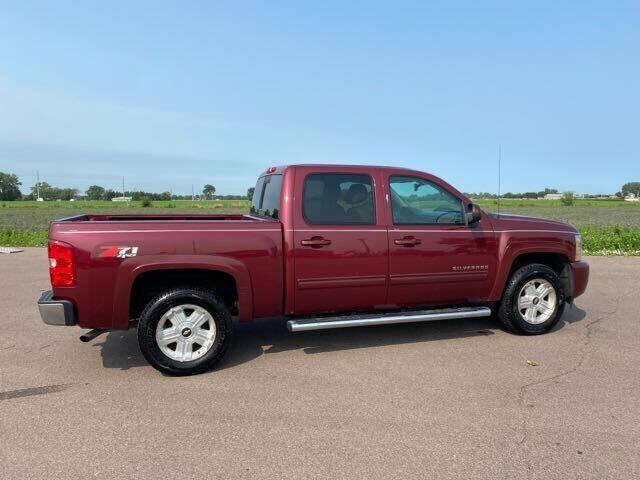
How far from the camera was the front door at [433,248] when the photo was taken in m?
4.62

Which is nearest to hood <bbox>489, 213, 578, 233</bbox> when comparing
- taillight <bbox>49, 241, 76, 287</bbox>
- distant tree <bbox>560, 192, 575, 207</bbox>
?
taillight <bbox>49, 241, 76, 287</bbox>

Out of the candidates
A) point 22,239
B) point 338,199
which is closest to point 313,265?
point 338,199

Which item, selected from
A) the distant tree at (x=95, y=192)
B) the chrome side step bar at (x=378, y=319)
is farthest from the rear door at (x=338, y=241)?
the distant tree at (x=95, y=192)

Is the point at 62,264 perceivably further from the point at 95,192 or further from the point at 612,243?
the point at 95,192

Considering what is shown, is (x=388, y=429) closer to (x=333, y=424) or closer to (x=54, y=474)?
(x=333, y=424)

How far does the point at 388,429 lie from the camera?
3127mm

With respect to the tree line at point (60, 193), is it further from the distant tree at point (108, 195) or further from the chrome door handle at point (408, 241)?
the chrome door handle at point (408, 241)

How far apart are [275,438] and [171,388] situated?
4.04 ft

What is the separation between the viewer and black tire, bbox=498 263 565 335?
5.11 meters

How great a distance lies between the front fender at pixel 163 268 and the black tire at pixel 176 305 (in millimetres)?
186

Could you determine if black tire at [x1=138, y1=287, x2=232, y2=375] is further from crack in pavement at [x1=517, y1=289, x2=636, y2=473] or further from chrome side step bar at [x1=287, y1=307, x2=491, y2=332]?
crack in pavement at [x1=517, y1=289, x2=636, y2=473]

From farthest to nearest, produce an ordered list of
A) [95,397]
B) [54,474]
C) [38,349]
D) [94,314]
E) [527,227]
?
[527,227] → [38,349] → [94,314] → [95,397] → [54,474]

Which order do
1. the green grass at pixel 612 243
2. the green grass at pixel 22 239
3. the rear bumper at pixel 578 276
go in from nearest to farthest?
the rear bumper at pixel 578 276 → the green grass at pixel 612 243 → the green grass at pixel 22 239

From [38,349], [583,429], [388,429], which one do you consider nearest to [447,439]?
[388,429]
